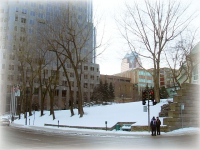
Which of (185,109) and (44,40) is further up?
(44,40)

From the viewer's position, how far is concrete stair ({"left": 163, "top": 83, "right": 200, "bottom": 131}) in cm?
2419

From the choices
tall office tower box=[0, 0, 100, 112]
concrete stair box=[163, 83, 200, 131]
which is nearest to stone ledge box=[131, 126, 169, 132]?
concrete stair box=[163, 83, 200, 131]

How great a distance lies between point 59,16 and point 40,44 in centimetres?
611

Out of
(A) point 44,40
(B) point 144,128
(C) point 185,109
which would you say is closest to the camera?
(B) point 144,128

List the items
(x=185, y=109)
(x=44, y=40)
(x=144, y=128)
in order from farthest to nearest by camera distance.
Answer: (x=44, y=40) → (x=185, y=109) → (x=144, y=128)

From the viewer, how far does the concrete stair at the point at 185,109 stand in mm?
24188

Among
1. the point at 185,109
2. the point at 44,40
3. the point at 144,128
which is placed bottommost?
the point at 144,128

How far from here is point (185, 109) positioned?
83.0 feet

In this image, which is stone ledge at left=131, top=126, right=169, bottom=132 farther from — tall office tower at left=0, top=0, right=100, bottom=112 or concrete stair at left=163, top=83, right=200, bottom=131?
tall office tower at left=0, top=0, right=100, bottom=112

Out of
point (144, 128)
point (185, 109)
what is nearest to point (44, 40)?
point (144, 128)

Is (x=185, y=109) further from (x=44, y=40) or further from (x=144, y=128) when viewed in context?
(x=44, y=40)

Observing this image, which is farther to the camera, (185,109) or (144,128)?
(185,109)

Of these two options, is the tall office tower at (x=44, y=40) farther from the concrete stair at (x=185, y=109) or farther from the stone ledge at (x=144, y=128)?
the concrete stair at (x=185, y=109)

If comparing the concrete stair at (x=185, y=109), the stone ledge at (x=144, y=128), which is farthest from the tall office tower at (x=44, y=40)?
the concrete stair at (x=185, y=109)
